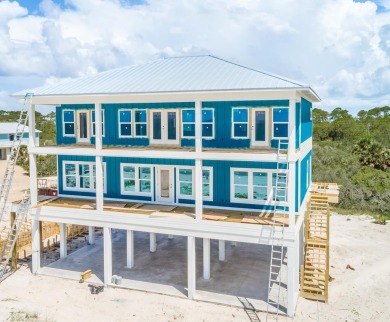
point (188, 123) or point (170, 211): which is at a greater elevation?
point (188, 123)

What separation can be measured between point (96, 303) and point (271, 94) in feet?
38.4

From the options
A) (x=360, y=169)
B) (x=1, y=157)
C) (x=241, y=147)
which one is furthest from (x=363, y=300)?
(x=1, y=157)

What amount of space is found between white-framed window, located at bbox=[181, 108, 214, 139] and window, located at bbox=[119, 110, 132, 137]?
3.05 meters

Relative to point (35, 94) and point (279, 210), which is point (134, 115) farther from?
point (279, 210)

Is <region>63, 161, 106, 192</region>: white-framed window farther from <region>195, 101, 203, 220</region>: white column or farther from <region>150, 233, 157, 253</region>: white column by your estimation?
<region>195, 101, 203, 220</region>: white column

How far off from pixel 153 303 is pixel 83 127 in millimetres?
10642

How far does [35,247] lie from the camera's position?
2128cm

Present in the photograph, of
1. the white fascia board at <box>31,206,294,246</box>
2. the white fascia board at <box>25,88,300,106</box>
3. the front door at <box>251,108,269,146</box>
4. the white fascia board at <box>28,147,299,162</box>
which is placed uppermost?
the white fascia board at <box>25,88,300,106</box>

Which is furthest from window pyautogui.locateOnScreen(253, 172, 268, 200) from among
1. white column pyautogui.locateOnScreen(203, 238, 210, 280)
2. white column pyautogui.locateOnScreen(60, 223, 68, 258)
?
white column pyautogui.locateOnScreen(60, 223, 68, 258)

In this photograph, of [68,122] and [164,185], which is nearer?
[164,185]

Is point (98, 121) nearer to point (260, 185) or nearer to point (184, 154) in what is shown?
point (184, 154)

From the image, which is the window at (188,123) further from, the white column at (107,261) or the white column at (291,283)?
the white column at (291,283)

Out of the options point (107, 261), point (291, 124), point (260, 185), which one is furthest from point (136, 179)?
point (291, 124)

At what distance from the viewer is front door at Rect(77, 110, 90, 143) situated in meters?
23.1
